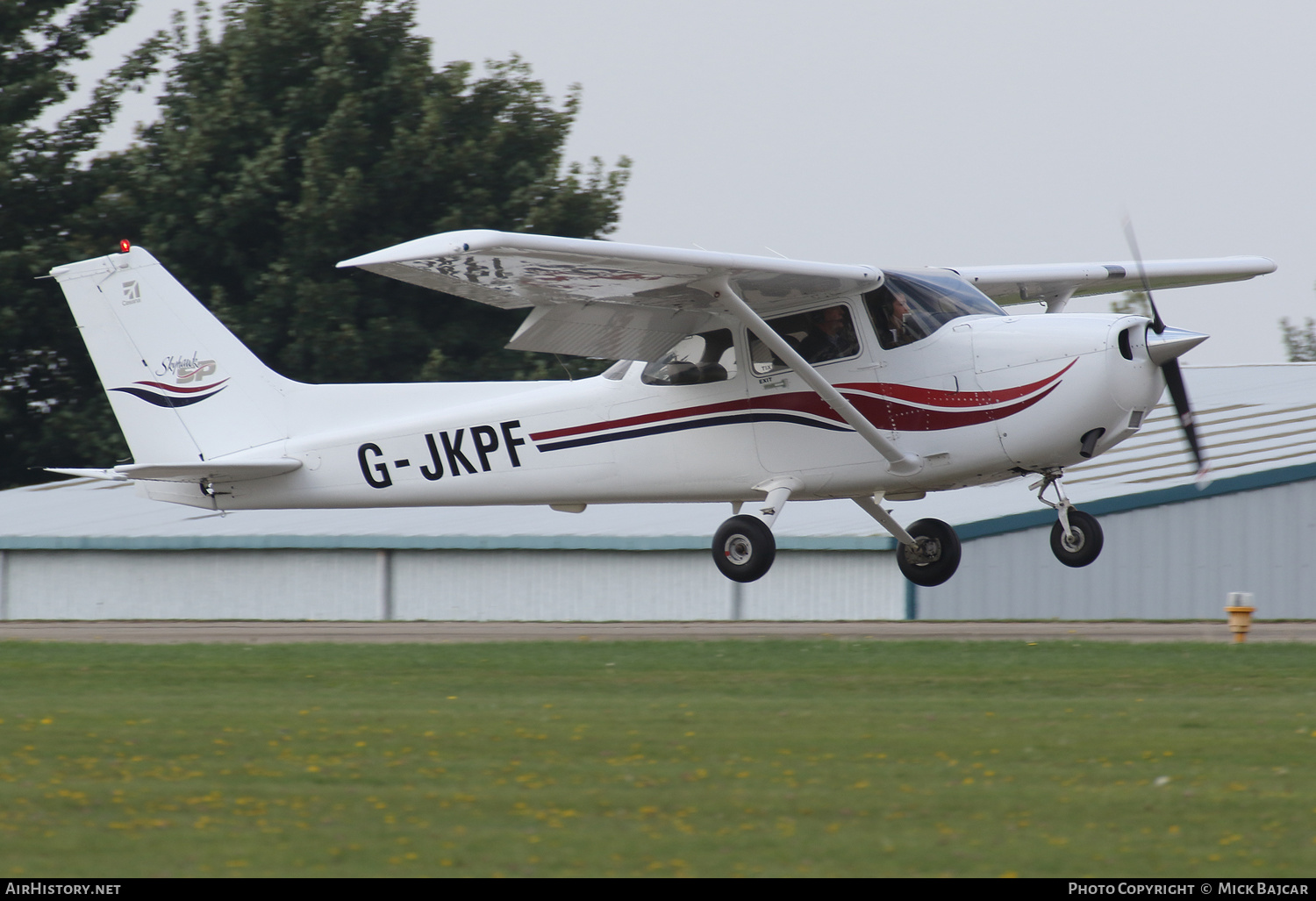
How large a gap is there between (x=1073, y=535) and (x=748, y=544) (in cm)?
294

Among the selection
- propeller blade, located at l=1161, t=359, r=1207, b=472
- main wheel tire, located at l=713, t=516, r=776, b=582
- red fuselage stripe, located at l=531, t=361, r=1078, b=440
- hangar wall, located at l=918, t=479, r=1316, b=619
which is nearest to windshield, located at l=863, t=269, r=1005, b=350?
red fuselage stripe, located at l=531, t=361, r=1078, b=440

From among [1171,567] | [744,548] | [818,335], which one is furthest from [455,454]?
[1171,567]

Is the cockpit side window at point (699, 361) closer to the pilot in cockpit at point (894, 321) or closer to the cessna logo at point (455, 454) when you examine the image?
the pilot in cockpit at point (894, 321)

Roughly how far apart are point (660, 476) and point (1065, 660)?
4.34 m

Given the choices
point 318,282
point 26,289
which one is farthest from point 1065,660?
point 26,289

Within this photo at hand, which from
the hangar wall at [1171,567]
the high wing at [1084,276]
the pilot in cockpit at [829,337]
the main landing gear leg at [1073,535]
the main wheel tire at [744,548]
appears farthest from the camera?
the hangar wall at [1171,567]

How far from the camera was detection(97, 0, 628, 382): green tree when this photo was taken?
120 feet

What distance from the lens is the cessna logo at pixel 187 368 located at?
1736 cm

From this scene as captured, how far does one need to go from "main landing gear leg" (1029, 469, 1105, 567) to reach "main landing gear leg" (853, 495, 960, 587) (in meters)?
1.27

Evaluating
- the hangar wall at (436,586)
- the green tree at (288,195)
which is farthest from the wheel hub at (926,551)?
the green tree at (288,195)

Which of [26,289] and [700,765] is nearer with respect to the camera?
[700,765]

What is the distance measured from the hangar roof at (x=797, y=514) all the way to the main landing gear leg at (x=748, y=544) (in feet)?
23.6

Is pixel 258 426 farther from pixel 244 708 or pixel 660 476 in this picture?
pixel 244 708

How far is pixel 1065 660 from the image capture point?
41.4 ft
